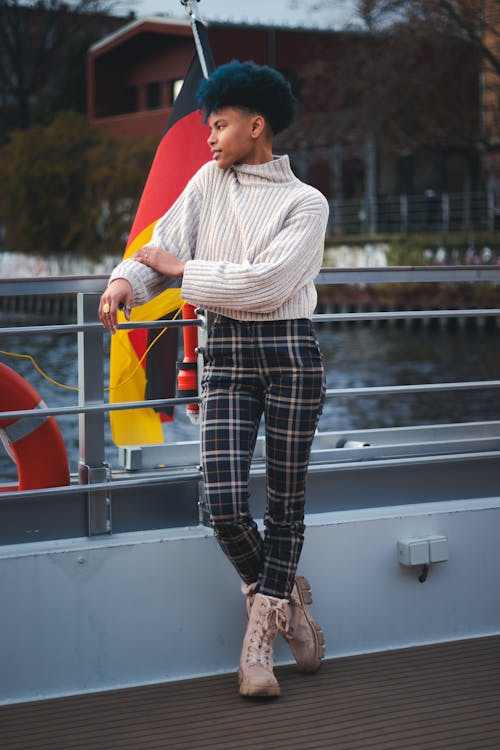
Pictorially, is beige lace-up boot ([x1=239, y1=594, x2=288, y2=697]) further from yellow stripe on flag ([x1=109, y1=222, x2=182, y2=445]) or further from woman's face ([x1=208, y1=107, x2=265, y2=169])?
yellow stripe on flag ([x1=109, y1=222, x2=182, y2=445])

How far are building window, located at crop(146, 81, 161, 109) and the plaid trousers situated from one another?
1383 inches

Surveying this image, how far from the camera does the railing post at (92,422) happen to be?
293 cm

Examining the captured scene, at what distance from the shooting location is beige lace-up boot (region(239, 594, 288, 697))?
2.70 meters

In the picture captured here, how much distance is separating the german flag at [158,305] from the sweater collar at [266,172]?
1044 millimetres

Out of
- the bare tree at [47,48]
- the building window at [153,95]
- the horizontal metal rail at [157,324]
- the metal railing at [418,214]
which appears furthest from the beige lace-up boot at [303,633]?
the bare tree at [47,48]

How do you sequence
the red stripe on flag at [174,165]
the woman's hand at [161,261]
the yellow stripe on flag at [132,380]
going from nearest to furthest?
1. the woman's hand at [161,261]
2. the yellow stripe on flag at [132,380]
3. the red stripe on flag at [174,165]

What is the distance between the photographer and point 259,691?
271 centimetres

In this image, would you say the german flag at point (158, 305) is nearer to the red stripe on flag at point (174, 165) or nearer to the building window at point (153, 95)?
the red stripe on flag at point (174, 165)

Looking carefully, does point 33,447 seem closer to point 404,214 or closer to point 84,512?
point 84,512

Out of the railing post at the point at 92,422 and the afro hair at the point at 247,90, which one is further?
the railing post at the point at 92,422

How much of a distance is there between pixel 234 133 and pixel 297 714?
1.30m

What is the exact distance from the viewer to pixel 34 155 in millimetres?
36594

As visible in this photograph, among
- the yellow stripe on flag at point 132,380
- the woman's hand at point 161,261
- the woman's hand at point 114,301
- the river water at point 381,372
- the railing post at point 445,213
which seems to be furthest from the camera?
the railing post at point 445,213

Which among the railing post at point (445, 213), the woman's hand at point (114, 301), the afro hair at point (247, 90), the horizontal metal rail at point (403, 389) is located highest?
the railing post at point (445, 213)
